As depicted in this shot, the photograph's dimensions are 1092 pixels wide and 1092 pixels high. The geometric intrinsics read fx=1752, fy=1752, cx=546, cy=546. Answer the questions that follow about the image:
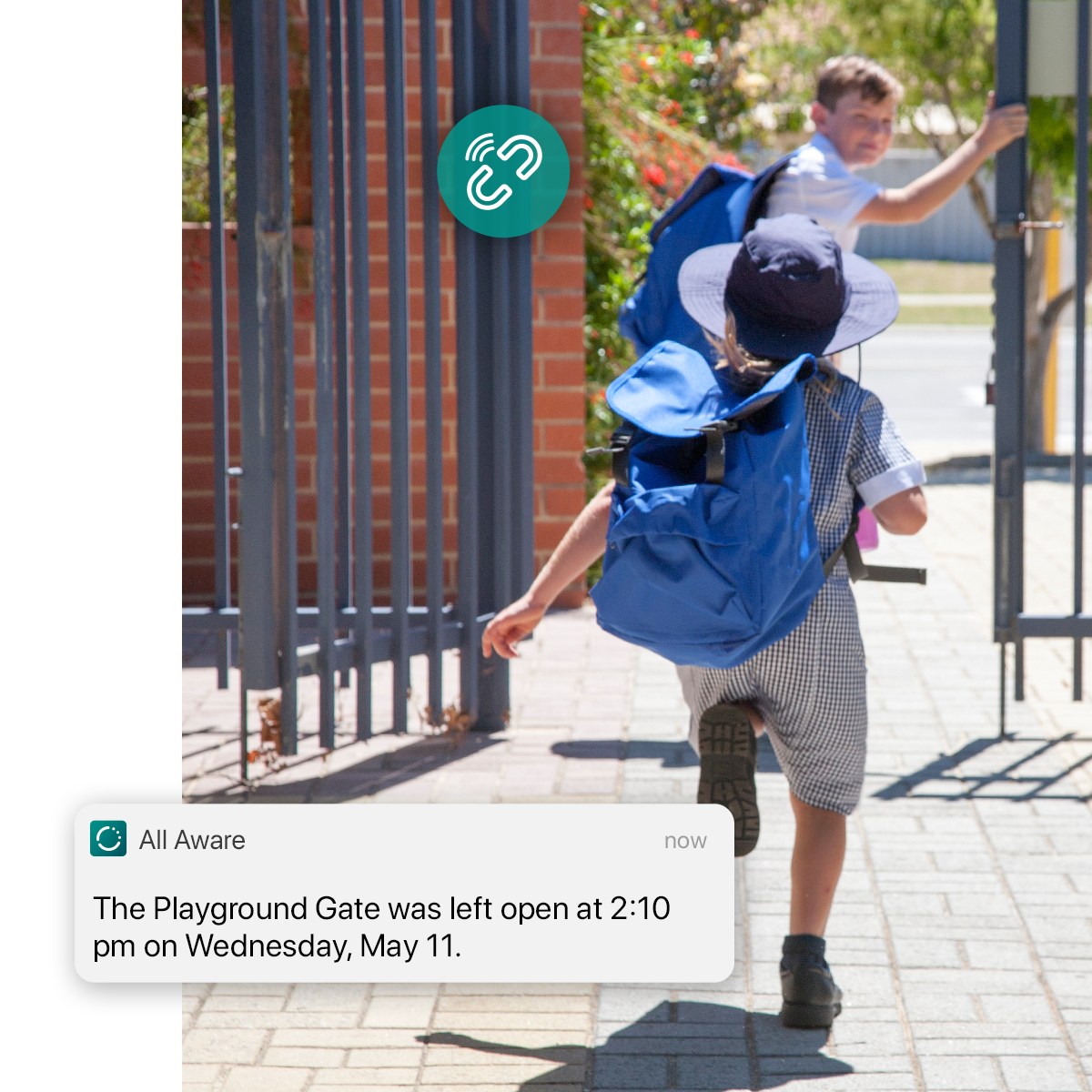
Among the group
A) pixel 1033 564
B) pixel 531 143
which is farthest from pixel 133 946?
pixel 1033 564

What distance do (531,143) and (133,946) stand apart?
3939 millimetres

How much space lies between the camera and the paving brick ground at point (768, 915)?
3.40 m

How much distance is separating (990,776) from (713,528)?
2522 millimetres

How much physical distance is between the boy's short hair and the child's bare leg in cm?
252

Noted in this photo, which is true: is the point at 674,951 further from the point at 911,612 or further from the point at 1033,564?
the point at 1033,564

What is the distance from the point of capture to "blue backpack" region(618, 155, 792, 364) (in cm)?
465

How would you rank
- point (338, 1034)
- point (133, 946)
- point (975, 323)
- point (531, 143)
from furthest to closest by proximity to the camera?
point (975, 323), point (531, 143), point (338, 1034), point (133, 946)

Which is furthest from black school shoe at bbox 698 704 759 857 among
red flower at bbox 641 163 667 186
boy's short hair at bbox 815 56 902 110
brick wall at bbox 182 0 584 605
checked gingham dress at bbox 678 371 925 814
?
red flower at bbox 641 163 667 186

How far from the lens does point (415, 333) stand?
23.2 ft

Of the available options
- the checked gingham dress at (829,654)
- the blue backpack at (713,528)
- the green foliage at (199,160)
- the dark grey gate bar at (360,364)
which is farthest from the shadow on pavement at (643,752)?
the green foliage at (199,160)

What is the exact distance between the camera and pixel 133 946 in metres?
2.21

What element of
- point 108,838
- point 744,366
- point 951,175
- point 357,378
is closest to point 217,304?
point 357,378

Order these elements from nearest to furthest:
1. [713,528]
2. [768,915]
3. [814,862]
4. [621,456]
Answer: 1. [713,528]
2. [621,456]
3. [814,862]
4. [768,915]

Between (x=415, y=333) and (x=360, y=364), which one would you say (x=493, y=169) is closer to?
(x=360, y=364)
